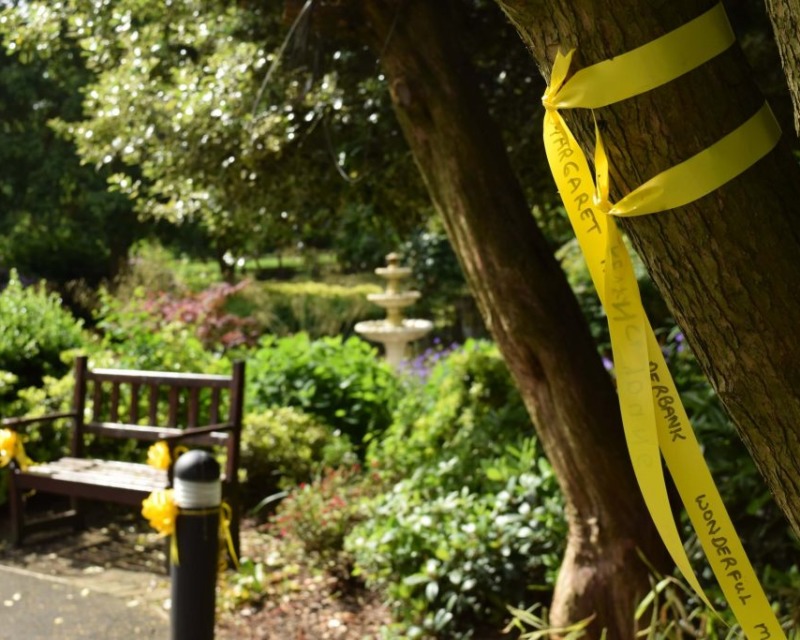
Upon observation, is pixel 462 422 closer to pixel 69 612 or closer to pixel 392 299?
pixel 69 612

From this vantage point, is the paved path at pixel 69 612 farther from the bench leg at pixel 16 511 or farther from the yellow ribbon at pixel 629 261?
the yellow ribbon at pixel 629 261

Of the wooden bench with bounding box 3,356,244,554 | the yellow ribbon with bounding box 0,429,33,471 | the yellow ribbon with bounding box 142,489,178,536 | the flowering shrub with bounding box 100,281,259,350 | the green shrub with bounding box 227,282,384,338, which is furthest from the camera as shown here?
the green shrub with bounding box 227,282,384,338

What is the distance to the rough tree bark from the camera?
3871mm

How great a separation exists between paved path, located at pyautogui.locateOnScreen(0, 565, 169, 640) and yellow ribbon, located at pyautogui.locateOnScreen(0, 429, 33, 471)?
2.68 feet

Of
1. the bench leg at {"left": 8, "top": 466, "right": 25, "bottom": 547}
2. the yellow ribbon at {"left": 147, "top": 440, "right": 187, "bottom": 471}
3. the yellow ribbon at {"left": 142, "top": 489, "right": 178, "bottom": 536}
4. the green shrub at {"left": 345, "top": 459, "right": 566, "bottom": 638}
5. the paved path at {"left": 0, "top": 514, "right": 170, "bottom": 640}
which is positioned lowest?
the paved path at {"left": 0, "top": 514, "right": 170, "bottom": 640}

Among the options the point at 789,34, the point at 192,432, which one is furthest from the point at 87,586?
the point at 789,34

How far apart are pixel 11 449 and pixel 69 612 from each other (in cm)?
147

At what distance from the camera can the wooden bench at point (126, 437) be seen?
5.56m

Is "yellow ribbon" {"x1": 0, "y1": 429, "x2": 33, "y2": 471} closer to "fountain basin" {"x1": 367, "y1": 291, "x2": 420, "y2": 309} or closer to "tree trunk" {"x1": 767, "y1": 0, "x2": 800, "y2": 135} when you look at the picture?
"tree trunk" {"x1": 767, "y1": 0, "x2": 800, "y2": 135}

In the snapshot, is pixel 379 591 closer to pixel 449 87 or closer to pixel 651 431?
pixel 449 87

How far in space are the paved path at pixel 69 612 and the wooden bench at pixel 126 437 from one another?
553 mm

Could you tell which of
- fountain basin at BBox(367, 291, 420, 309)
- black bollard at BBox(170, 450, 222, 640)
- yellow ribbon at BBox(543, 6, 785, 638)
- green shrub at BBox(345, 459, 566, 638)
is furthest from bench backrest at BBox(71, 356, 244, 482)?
fountain basin at BBox(367, 291, 420, 309)

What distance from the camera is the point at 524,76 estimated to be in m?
6.21

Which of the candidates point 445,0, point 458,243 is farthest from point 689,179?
point 445,0
